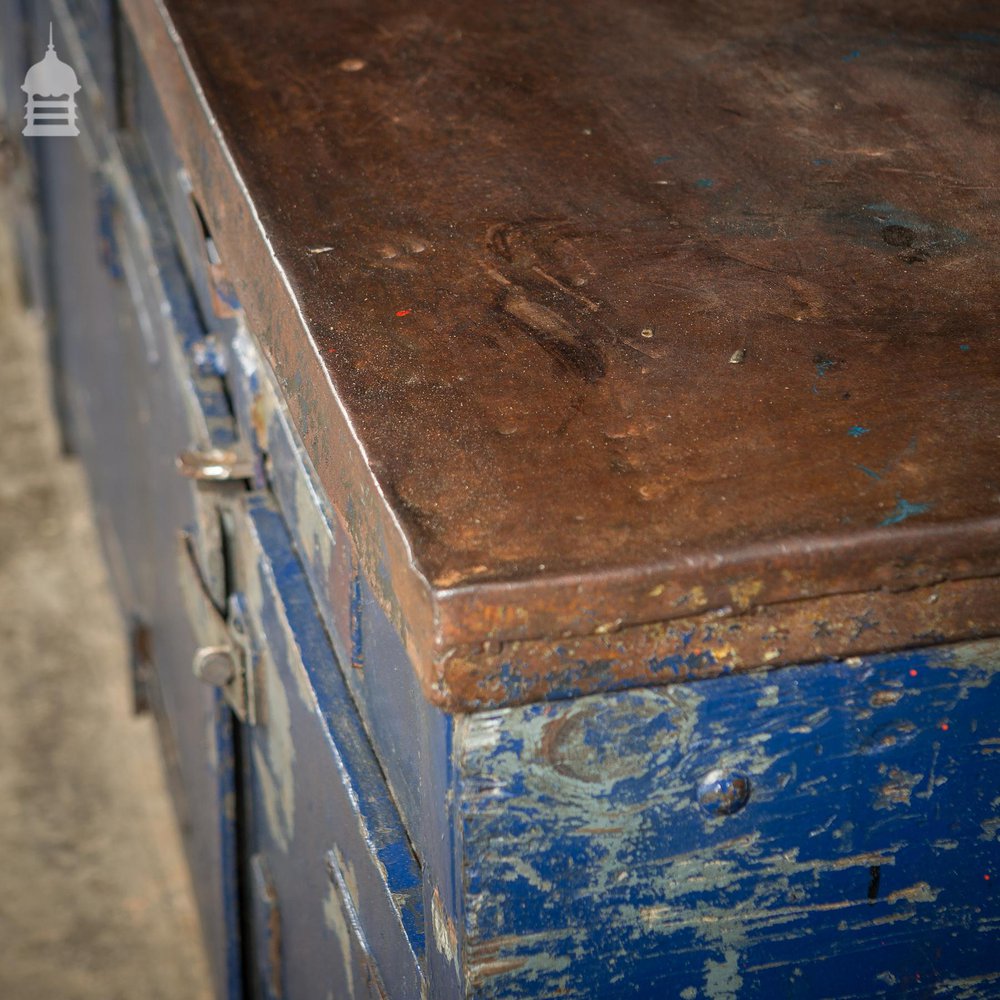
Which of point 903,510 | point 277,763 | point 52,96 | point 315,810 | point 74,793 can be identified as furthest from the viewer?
point 74,793

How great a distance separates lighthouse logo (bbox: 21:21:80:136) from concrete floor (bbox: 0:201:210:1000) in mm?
1214

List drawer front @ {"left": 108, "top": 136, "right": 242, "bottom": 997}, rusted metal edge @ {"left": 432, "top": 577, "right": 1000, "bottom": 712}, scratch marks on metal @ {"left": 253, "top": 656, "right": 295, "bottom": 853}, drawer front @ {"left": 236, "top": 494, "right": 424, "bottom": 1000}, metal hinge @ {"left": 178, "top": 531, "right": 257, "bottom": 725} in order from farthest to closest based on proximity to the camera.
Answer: drawer front @ {"left": 108, "top": 136, "right": 242, "bottom": 997} → metal hinge @ {"left": 178, "top": 531, "right": 257, "bottom": 725} → scratch marks on metal @ {"left": 253, "top": 656, "right": 295, "bottom": 853} → drawer front @ {"left": 236, "top": 494, "right": 424, "bottom": 1000} → rusted metal edge @ {"left": 432, "top": 577, "right": 1000, "bottom": 712}

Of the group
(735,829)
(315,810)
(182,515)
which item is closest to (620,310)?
(735,829)

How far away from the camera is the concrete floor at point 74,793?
2.73 m

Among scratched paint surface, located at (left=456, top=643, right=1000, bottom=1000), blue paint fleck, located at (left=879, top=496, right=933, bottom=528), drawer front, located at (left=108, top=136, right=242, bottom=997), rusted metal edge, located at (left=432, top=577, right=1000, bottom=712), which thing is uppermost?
blue paint fleck, located at (left=879, top=496, right=933, bottom=528)

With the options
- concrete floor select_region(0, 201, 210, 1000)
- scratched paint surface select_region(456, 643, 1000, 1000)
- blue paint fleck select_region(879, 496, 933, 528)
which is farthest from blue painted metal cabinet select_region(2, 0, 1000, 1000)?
concrete floor select_region(0, 201, 210, 1000)

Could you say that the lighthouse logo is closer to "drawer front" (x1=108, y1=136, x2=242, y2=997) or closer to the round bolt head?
"drawer front" (x1=108, y1=136, x2=242, y2=997)

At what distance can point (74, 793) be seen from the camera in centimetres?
307

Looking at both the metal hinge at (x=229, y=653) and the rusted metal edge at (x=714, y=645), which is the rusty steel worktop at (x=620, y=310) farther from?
the metal hinge at (x=229, y=653)

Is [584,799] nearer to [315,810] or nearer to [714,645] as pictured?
[714,645]

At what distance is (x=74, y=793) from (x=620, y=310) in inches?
95.2

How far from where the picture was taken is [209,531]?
177cm

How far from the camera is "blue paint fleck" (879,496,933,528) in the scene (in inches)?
34.2

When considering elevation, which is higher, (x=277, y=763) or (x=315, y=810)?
(x=315, y=810)
